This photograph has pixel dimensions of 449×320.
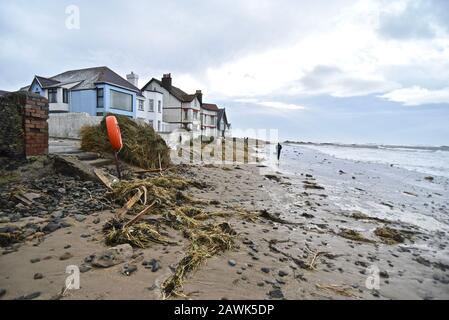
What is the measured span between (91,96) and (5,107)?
795 inches

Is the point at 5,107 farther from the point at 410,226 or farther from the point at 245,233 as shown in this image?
the point at 410,226

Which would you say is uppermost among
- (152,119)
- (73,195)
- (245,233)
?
(152,119)

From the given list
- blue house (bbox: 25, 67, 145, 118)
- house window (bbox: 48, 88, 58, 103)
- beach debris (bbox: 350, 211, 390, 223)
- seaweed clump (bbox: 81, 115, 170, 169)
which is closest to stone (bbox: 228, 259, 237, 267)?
beach debris (bbox: 350, 211, 390, 223)

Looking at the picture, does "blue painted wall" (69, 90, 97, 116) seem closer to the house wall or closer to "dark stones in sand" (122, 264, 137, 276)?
the house wall

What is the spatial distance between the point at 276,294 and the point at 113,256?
5.69 feet

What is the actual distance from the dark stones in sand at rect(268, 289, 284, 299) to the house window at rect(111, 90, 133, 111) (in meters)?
25.2

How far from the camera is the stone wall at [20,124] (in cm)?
507

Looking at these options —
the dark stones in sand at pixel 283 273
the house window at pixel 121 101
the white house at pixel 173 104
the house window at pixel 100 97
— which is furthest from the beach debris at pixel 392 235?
the white house at pixel 173 104

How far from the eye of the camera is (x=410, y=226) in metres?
5.52

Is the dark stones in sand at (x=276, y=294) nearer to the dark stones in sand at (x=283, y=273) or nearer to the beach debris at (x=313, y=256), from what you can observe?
the dark stones in sand at (x=283, y=273)

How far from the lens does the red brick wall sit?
17.1 ft

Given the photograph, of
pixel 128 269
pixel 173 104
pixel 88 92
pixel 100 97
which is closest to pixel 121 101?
pixel 100 97
